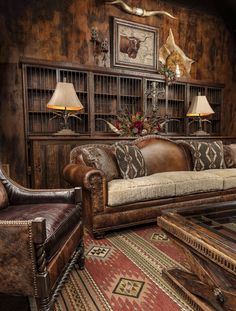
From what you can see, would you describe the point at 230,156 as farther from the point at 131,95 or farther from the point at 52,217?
the point at 52,217

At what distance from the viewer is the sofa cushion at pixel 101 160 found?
2432mm

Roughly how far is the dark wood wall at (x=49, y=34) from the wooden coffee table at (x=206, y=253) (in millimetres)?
2822

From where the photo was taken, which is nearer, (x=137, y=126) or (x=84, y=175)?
(x=84, y=175)

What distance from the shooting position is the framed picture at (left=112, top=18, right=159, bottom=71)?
4.12m

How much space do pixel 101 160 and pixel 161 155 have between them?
1.01m

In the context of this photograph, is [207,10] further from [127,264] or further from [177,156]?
[127,264]

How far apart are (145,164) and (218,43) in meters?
3.94

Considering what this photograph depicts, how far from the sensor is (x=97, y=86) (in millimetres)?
4043

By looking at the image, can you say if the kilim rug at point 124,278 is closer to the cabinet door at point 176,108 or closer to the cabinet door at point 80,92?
the cabinet door at point 80,92

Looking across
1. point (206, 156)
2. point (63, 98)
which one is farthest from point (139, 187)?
point (63, 98)

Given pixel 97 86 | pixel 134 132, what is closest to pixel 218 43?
pixel 97 86

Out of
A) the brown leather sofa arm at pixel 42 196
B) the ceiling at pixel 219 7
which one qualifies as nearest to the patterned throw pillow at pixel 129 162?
the brown leather sofa arm at pixel 42 196

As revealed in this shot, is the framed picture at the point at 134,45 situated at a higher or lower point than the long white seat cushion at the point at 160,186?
higher

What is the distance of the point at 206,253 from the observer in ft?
3.53
